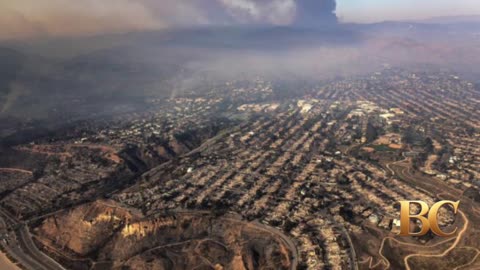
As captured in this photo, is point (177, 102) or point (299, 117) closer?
point (299, 117)

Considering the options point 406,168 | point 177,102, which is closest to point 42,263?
point 406,168

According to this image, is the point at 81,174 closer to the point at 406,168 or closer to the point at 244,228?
the point at 244,228

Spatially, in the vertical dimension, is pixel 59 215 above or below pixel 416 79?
above

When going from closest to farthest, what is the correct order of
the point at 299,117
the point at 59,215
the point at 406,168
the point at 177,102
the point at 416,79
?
the point at 59,215 < the point at 406,168 < the point at 299,117 < the point at 177,102 < the point at 416,79

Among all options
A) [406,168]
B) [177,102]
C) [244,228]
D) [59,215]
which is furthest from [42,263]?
[177,102]

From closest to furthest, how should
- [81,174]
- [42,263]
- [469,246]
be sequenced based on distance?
[469,246]
[42,263]
[81,174]

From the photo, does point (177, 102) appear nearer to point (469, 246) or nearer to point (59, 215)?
point (59, 215)

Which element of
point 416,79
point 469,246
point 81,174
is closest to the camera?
point 469,246

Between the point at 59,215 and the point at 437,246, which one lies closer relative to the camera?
the point at 437,246

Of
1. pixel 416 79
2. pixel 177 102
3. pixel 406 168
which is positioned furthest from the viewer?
pixel 416 79
